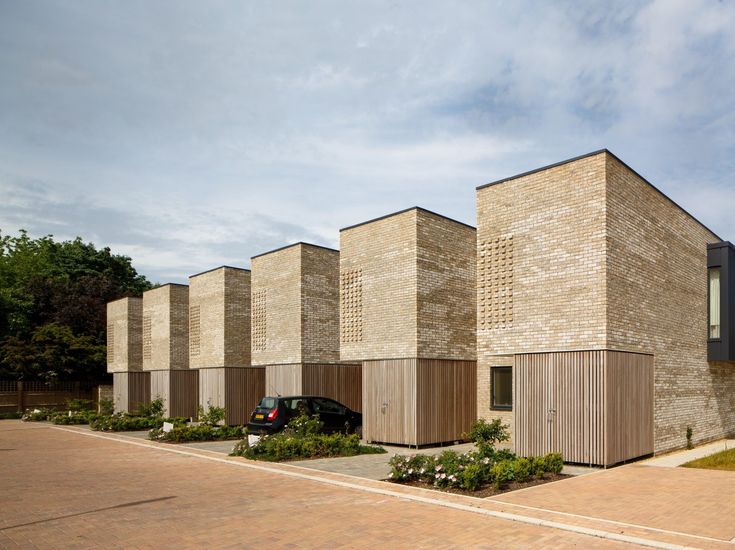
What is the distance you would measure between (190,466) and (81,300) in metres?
32.1

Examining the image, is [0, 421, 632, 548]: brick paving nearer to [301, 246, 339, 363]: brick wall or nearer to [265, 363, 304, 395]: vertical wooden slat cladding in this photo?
[265, 363, 304, 395]: vertical wooden slat cladding

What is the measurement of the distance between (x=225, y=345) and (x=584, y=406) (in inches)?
630

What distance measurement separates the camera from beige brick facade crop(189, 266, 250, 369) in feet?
83.8

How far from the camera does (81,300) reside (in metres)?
42.0

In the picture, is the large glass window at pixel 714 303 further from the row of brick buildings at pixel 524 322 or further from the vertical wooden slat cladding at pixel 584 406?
the vertical wooden slat cladding at pixel 584 406

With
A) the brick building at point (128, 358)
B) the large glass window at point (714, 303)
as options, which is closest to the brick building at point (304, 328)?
the large glass window at point (714, 303)

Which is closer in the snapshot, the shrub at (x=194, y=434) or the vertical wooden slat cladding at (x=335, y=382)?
the shrub at (x=194, y=434)

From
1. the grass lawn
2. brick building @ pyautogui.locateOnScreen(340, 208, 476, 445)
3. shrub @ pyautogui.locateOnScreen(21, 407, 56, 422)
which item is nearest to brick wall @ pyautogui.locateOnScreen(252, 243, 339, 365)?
brick building @ pyautogui.locateOnScreen(340, 208, 476, 445)

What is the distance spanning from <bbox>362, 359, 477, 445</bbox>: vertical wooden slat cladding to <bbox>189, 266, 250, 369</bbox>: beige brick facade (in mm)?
8800

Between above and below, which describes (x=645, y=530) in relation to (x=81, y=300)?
below

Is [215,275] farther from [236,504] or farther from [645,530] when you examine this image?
[645,530]

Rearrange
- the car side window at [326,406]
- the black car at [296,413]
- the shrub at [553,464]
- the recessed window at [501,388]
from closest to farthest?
1. the shrub at [553,464]
2. the recessed window at [501,388]
3. the black car at [296,413]
4. the car side window at [326,406]

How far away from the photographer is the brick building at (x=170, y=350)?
94.2 feet

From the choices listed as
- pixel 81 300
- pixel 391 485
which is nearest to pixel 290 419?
pixel 391 485
